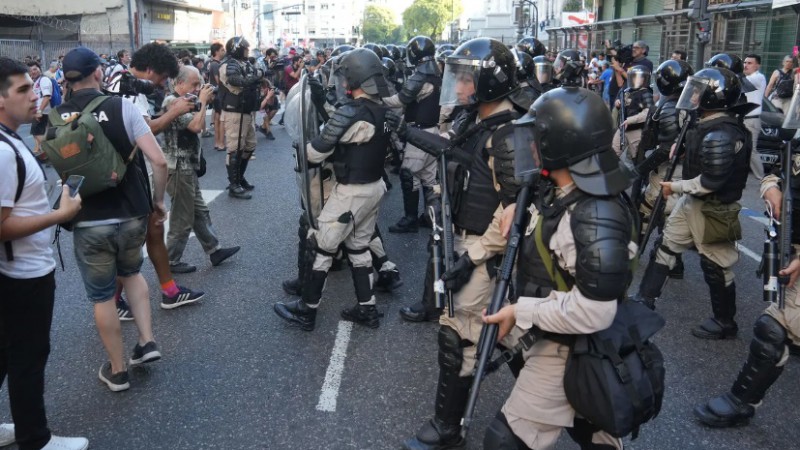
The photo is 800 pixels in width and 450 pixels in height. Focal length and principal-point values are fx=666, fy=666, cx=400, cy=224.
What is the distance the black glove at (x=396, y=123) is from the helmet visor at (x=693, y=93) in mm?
1950

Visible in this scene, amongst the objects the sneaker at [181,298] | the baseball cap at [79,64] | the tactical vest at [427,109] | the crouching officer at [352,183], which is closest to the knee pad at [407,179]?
the tactical vest at [427,109]

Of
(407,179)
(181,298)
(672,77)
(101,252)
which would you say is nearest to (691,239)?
(672,77)

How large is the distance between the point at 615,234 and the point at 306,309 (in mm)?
2947

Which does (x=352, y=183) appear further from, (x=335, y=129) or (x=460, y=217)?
(x=460, y=217)

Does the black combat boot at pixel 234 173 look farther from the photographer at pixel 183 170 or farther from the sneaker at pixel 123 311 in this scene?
the sneaker at pixel 123 311

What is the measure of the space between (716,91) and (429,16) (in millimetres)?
114019

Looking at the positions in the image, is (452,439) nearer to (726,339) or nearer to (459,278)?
(459,278)

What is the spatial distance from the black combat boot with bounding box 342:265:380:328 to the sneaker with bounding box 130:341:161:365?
1.45 metres

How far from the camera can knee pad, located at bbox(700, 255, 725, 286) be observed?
4559mm

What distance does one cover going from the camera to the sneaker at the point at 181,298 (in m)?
5.03

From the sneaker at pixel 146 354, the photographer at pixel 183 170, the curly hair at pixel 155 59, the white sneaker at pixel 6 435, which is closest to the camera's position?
the white sneaker at pixel 6 435

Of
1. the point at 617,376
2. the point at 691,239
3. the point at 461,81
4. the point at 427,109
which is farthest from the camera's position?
the point at 427,109

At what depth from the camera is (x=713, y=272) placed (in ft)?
15.0

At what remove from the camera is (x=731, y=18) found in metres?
16.0
